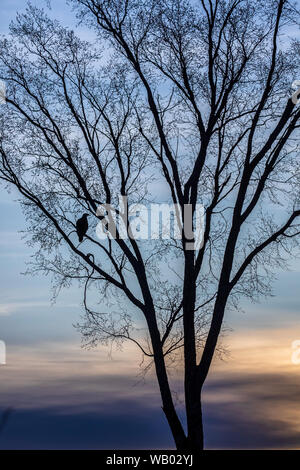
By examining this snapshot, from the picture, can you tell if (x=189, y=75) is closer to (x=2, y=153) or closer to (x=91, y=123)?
(x=91, y=123)

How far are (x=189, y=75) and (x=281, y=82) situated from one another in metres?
1.62

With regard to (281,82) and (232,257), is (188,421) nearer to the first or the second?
(232,257)

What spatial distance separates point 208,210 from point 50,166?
9.94 ft

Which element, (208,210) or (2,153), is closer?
(208,210)

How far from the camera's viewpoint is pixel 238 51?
13.7 meters

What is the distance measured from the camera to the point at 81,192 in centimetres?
1393

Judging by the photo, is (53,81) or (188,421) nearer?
(188,421)
